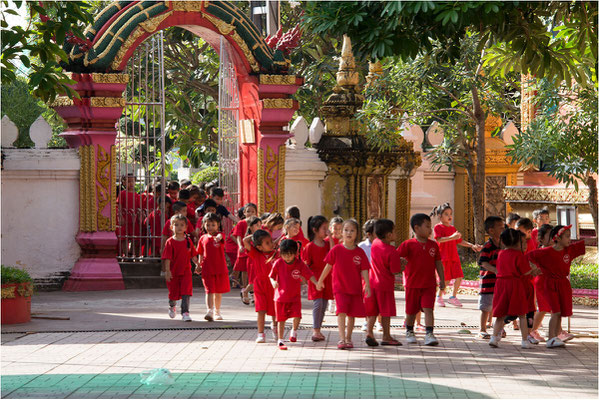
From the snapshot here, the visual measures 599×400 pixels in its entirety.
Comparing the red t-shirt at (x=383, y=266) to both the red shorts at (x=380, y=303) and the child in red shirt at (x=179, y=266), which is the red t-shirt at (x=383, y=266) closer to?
the red shorts at (x=380, y=303)

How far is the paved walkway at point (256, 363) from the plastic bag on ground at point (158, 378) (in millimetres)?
88

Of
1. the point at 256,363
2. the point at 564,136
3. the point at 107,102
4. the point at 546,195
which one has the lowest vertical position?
the point at 256,363

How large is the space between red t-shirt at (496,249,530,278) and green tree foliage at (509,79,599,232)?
3223mm

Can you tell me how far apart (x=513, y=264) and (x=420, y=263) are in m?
0.92

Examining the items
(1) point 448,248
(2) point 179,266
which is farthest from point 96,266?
(1) point 448,248

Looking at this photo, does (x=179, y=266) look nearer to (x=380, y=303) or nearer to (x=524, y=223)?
(x=380, y=303)

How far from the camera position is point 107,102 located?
48.2 ft

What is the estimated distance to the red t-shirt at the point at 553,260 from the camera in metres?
9.77

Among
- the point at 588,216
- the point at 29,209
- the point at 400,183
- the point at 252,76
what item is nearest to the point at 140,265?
the point at 29,209

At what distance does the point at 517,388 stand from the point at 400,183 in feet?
32.0

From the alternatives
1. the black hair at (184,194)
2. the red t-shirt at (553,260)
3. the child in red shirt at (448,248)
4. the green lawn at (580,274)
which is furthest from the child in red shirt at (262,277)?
the green lawn at (580,274)

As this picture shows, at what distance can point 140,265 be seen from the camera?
604 inches

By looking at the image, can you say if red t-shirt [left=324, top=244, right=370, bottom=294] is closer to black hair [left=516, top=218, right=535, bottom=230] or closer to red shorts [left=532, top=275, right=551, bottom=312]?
red shorts [left=532, top=275, right=551, bottom=312]

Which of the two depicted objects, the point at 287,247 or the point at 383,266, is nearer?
the point at 287,247
